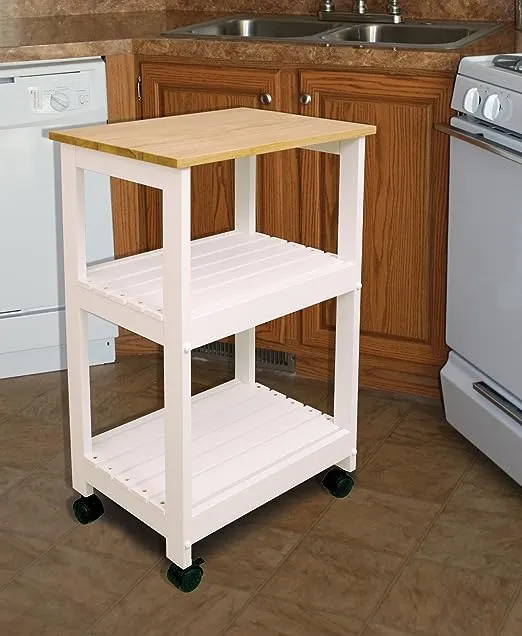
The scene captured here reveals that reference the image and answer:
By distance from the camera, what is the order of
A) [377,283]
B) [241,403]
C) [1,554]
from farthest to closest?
[377,283]
[241,403]
[1,554]

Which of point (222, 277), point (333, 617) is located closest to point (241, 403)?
point (222, 277)

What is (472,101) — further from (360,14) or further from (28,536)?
(28,536)

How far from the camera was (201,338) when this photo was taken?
176cm

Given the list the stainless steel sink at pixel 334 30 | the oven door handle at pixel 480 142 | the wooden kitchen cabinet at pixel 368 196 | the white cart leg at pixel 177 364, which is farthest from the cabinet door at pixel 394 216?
the white cart leg at pixel 177 364

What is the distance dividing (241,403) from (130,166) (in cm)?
74

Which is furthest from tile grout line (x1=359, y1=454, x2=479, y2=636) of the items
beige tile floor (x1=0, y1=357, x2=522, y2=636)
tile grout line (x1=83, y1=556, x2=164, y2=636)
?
tile grout line (x1=83, y1=556, x2=164, y2=636)

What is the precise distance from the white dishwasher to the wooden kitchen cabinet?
0.56 feet

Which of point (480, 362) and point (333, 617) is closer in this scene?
point (333, 617)

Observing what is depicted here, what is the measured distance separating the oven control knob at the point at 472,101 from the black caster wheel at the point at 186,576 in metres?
1.14

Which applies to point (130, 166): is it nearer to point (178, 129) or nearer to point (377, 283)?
point (178, 129)

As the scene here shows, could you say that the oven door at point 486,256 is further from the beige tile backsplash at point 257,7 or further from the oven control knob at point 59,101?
the oven control knob at point 59,101

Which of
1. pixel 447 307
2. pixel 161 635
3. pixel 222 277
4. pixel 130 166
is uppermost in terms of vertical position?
pixel 130 166

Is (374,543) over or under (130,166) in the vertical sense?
under

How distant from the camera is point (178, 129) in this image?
187 centimetres
